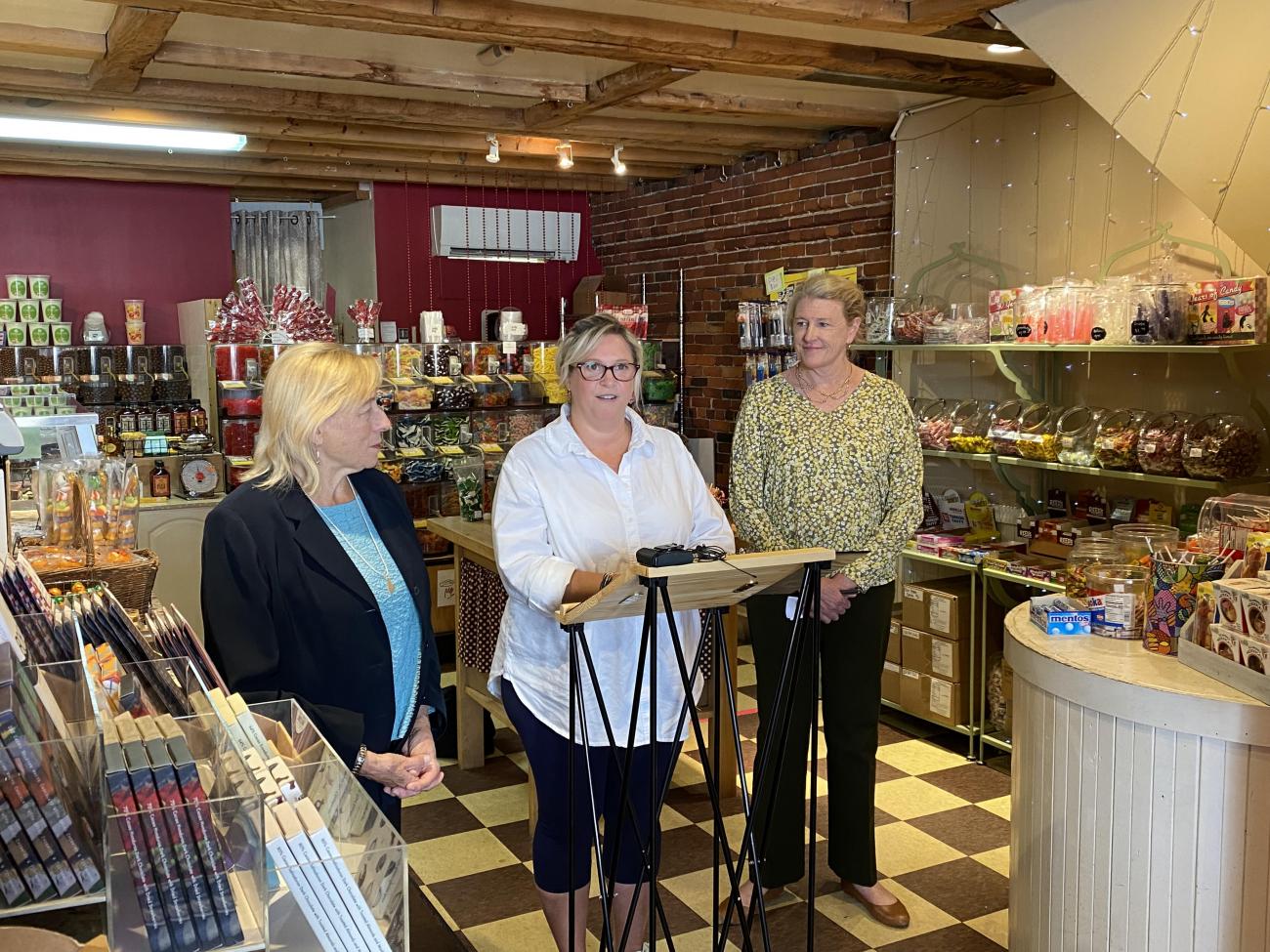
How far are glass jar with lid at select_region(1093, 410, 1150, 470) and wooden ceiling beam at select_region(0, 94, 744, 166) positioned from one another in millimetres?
3210

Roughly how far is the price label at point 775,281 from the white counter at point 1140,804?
4.05 metres

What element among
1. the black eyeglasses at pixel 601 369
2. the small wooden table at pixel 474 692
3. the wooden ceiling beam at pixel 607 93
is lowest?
the small wooden table at pixel 474 692

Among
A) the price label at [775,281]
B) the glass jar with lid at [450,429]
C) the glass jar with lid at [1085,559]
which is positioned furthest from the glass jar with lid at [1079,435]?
the glass jar with lid at [450,429]

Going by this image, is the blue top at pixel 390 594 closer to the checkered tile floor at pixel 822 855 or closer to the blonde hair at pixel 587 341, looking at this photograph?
the blonde hair at pixel 587 341

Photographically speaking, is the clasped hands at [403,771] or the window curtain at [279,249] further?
the window curtain at [279,249]

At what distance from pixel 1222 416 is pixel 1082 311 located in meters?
0.59

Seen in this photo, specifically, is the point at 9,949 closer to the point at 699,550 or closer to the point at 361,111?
the point at 699,550

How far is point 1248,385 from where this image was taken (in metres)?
3.89

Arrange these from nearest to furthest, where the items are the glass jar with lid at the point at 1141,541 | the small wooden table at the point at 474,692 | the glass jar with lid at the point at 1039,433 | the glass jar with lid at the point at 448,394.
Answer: the glass jar with lid at the point at 1141,541
the small wooden table at the point at 474,692
the glass jar with lid at the point at 1039,433
the glass jar with lid at the point at 448,394

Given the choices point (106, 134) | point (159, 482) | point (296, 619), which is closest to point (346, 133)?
point (106, 134)

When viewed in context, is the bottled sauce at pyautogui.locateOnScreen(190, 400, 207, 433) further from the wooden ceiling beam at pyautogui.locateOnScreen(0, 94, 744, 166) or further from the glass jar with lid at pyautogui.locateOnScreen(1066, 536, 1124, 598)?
the glass jar with lid at pyautogui.locateOnScreen(1066, 536, 1124, 598)

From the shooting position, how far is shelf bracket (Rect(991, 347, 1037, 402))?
4.54 meters

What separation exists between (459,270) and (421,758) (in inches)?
261

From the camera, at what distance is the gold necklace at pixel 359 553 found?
2.17 meters
